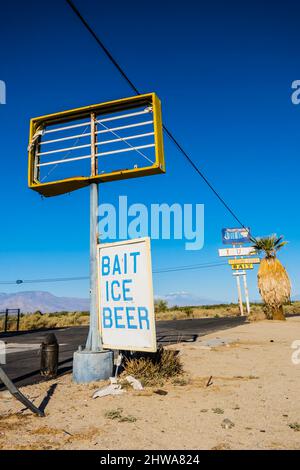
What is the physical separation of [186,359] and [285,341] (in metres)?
5.72

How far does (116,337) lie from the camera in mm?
6895

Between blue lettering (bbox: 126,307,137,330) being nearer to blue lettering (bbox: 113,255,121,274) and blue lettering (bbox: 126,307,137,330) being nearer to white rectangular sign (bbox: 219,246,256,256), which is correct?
blue lettering (bbox: 113,255,121,274)

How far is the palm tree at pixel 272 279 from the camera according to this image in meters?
23.5

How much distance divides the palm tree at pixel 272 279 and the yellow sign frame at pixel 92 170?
719 inches

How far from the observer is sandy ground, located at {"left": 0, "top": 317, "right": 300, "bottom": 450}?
4004mm

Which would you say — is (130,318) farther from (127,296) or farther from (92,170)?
(92,170)

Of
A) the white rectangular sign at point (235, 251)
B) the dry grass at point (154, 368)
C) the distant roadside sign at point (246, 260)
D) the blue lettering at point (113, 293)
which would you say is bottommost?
the dry grass at point (154, 368)

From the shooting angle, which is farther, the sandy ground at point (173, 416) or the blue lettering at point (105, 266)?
the blue lettering at point (105, 266)

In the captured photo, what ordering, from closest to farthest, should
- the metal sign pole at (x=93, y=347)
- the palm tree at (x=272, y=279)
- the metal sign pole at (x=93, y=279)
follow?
1. the metal sign pole at (x=93, y=347)
2. the metal sign pole at (x=93, y=279)
3. the palm tree at (x=272, y=279)

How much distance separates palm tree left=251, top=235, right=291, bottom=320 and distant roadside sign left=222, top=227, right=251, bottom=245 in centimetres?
1520

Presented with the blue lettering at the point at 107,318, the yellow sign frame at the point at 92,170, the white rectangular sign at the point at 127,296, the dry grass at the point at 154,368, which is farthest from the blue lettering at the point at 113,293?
the yellow sign frame at the point at 92,170

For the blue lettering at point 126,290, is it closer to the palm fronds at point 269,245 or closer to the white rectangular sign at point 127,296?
the white rectangular sign at point 127,296

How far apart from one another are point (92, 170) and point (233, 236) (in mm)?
35156
